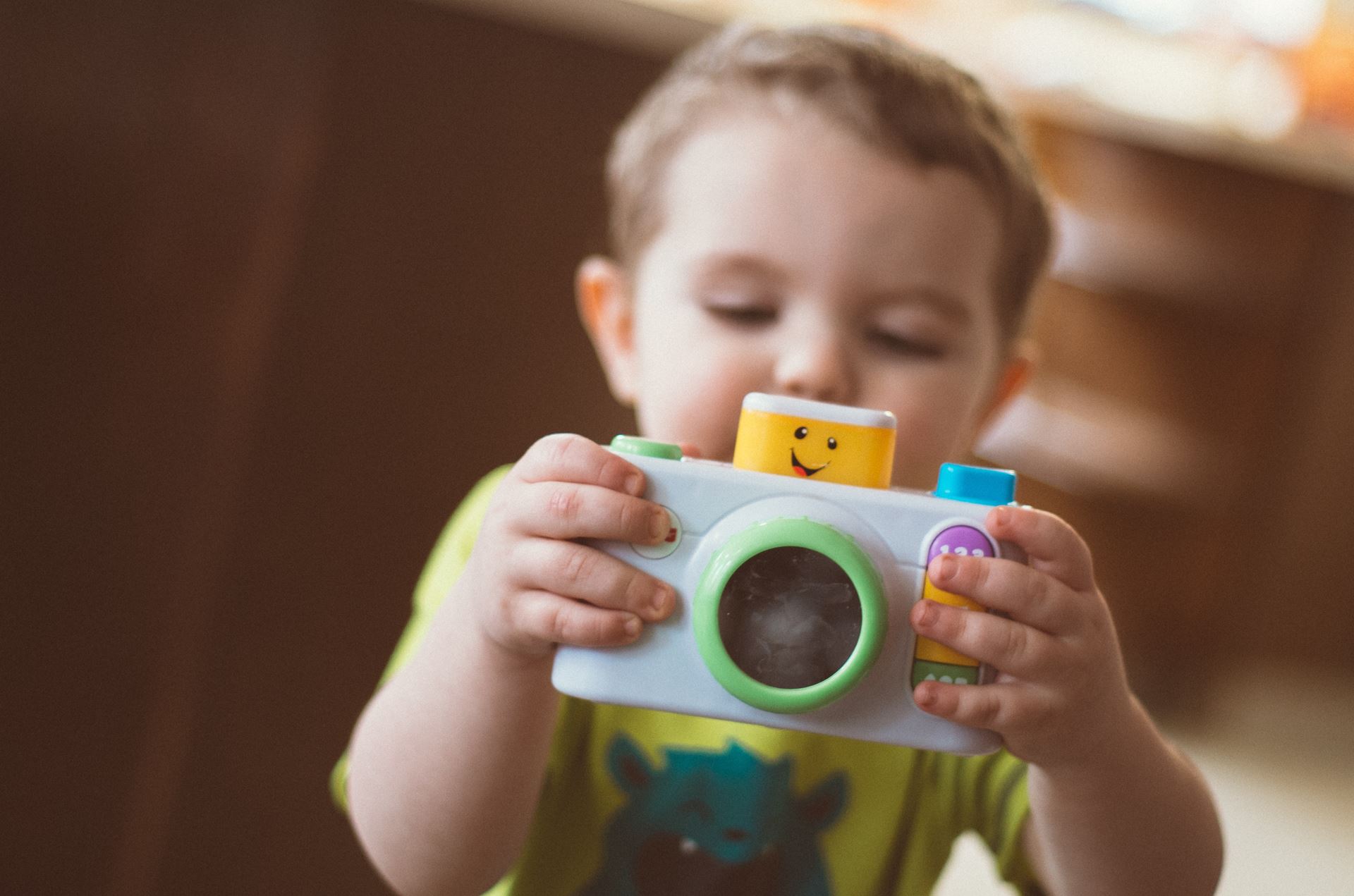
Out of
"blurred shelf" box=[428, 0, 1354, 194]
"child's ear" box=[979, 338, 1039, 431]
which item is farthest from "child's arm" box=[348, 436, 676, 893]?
"blurred shelf" box=[428, 0, 1354, 194]

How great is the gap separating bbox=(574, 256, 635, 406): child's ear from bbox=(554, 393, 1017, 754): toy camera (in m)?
0.34

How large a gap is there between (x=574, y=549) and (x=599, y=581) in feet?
0.05

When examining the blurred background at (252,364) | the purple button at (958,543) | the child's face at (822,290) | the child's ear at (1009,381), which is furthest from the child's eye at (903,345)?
the blurred background at (252,364)

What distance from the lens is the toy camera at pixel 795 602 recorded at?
40cm

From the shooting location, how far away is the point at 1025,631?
0.42 meters

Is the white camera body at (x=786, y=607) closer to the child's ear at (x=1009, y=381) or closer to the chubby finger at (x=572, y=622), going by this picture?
the chubby finger at (x=572, y=622)

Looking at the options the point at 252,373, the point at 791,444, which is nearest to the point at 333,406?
the point at 252,373

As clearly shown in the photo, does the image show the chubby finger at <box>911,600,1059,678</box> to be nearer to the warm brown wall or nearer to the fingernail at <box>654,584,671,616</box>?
the fingernail at <box>654,584,671,616</box>

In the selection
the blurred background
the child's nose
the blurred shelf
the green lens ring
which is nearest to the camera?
the green lens ring

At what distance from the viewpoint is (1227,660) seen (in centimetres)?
212

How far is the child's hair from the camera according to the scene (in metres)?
0.66

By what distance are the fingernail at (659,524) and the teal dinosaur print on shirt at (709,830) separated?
268 mm

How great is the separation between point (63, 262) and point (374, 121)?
0.79 feet

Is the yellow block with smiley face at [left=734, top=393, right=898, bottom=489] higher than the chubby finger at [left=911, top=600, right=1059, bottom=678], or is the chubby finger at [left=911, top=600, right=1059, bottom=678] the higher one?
the yellow block with smiley face at [left=734, top=393, right=898, bottom=489]
